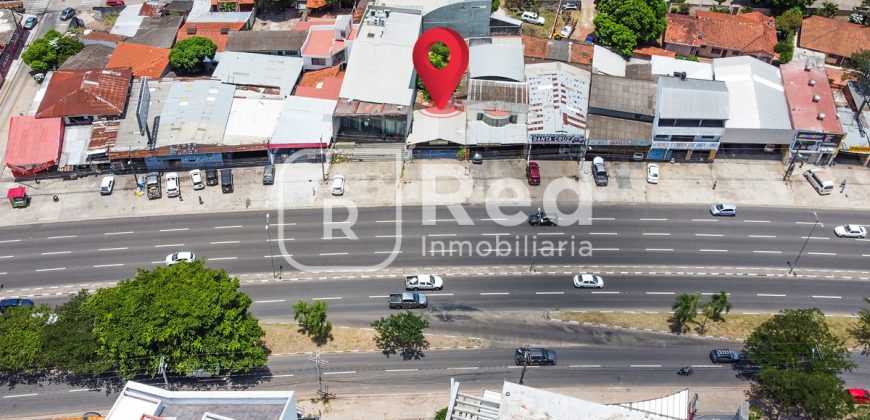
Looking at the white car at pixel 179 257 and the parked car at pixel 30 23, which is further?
the parked car at pixel 30 23

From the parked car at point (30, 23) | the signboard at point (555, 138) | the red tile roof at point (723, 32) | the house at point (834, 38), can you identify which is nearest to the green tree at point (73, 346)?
the signboard at point (555, 138)

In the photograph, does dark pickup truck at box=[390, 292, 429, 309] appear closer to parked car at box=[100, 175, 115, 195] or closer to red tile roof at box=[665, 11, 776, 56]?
parked car at box=[100, 175, 115, 195]

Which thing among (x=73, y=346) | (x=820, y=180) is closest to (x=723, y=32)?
(x=820, y=180)

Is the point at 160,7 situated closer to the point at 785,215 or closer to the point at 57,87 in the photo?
the point at 57,87

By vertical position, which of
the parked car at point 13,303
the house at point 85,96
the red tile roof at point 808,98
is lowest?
the parked car at point 13,303

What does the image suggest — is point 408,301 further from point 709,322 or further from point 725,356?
point 725,356

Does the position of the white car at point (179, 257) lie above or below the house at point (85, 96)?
below

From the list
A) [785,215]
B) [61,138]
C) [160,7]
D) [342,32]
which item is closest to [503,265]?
[785,215]

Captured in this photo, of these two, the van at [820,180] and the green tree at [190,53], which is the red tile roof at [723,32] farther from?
the green tree at [190,53]
